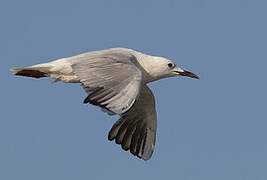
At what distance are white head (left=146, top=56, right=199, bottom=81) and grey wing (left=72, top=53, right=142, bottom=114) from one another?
156 centimetres

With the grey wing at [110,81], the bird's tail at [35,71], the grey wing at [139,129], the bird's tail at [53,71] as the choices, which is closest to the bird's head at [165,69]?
the grey wing at [139,129]

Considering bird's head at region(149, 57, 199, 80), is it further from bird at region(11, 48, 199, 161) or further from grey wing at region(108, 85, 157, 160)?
grey wing at region(108, 85, 157, 160)

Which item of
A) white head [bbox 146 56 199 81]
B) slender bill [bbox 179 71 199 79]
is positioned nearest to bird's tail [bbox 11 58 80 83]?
white head [bbox 146 56 199 81]

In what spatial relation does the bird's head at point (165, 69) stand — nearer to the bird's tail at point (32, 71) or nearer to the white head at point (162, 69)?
the white head at point (162, 69)

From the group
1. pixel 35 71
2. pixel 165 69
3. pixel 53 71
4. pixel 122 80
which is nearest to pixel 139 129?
pixel 165 69

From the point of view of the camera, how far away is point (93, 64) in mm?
11500

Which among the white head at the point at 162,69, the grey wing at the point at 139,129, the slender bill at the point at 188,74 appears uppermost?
the white head at the point at 162,69

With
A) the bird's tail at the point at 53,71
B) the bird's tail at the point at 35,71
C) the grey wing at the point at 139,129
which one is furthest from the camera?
the grey wing at the point at 139,129

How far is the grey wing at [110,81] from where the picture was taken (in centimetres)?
995

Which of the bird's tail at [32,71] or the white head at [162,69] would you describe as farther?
the white head at [162,69]

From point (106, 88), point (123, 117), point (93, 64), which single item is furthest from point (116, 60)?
point (123, 117)

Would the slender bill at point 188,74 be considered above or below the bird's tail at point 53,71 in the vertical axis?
below

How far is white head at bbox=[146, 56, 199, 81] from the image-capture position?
1360cm

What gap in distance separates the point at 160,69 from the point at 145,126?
1.63 meters
